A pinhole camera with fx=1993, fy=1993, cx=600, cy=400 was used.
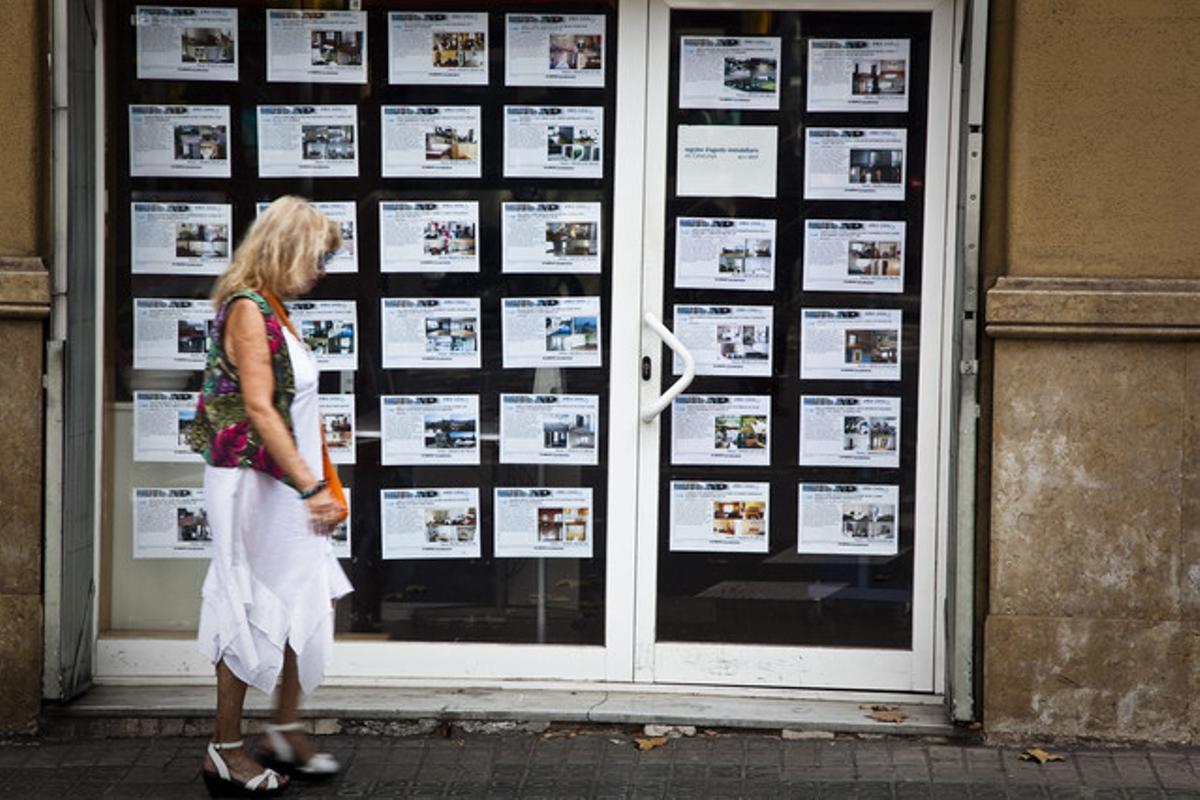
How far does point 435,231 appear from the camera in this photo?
7469 millimetres

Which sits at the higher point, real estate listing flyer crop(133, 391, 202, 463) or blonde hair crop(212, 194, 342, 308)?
blonde hair crop(212, 194, 342, 308)

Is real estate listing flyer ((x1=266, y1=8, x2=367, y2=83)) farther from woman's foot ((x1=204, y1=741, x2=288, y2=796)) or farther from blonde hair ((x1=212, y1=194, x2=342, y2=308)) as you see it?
woman's foot ((x1=204, y1=741, x2=288, y2=796))

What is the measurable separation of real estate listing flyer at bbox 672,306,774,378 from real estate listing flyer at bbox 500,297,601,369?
32cm

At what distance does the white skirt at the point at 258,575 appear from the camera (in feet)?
20.3

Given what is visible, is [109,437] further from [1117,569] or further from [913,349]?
[1117,569]

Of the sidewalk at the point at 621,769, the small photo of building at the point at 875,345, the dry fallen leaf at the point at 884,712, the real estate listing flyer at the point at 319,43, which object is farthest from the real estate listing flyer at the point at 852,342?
the real estate listing flyer at the point at 319,43

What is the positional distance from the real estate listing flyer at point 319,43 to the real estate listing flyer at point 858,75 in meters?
1.68

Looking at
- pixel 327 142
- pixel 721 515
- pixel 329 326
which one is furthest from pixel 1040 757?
pixel 327 142

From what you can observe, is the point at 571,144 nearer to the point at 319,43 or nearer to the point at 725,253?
the point at 725,253

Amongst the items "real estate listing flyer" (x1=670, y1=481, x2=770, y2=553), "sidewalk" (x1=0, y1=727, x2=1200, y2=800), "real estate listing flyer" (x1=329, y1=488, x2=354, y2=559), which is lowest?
"sidewalk" (x1=0, y1=727, x2=1200, y2=800)

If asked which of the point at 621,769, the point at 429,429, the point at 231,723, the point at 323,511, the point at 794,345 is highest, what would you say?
the point at 794,345

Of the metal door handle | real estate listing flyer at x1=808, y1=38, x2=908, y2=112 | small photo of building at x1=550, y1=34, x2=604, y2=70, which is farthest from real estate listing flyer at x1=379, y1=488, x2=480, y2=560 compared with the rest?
real estate listing flyer at x1=808, y1=38, x2=908, y2=112

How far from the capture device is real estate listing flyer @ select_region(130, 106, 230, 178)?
7.45m

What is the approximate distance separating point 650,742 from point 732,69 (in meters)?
2.47
